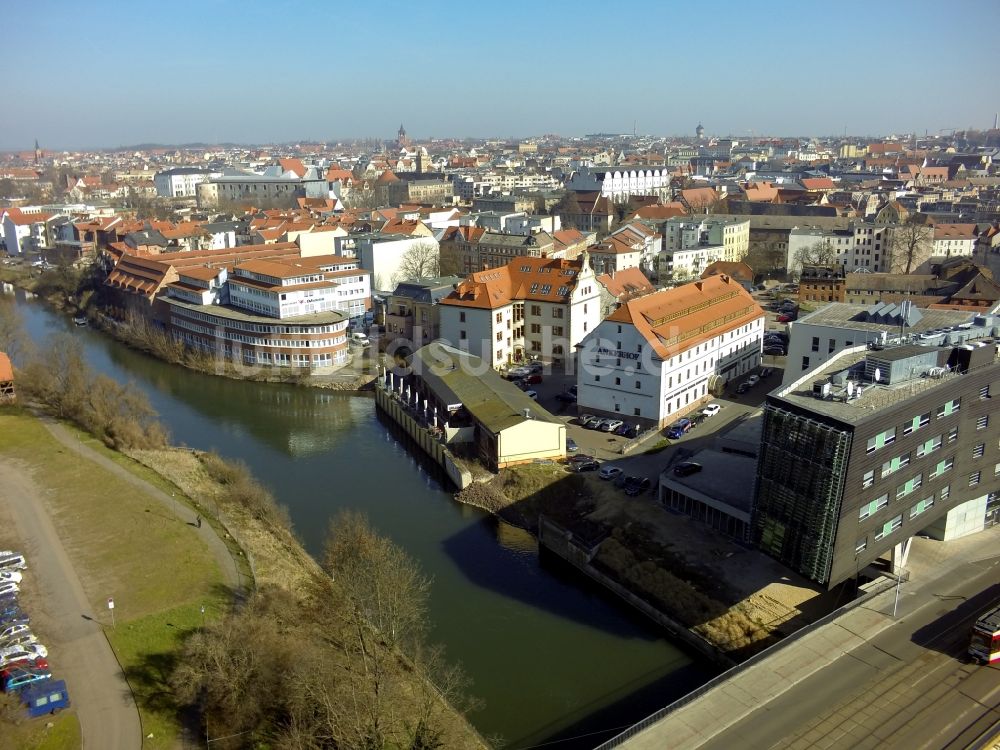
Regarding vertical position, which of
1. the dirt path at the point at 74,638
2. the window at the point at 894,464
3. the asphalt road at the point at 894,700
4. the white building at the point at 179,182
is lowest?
the dirt path at the point at 74,638

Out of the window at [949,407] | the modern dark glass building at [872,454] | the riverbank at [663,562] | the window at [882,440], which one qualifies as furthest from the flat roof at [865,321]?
the riverbank at [663,562]

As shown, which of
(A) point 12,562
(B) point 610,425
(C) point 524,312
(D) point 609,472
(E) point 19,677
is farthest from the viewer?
(C) point 524,312

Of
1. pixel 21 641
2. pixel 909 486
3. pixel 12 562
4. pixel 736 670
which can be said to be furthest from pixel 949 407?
pixel 12 562

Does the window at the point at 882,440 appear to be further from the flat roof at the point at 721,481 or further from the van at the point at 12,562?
the van at the point at 12,562

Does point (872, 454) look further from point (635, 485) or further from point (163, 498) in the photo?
point (163, 498)

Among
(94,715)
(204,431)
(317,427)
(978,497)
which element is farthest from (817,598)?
(204,431)

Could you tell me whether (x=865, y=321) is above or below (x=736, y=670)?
above
